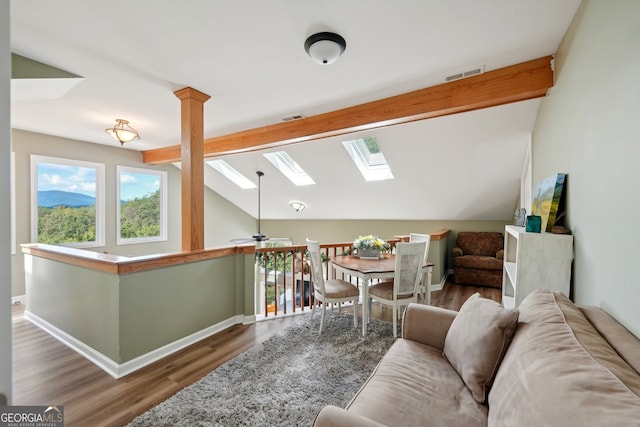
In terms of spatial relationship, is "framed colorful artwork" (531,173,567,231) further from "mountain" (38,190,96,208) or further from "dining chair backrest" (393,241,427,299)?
"mountain" (38,190,96,208)

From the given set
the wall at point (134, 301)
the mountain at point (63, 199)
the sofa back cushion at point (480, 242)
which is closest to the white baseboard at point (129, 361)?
the wall at point (134, 301)

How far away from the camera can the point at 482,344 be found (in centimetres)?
135

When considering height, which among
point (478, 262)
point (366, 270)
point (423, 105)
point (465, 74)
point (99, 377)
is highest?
point (465, 74)

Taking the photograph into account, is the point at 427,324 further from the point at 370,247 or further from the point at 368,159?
the point at 368,159

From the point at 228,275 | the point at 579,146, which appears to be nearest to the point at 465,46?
the point at 579,146

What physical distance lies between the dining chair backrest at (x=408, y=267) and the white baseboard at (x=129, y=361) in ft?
5.90

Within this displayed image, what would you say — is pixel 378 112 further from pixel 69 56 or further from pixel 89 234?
pixel 89 234

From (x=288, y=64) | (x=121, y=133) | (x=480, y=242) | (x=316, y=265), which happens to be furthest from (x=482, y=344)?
(x=480, y=242)

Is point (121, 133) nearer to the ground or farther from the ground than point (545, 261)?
farther from the ground

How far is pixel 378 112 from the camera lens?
3.24 metres

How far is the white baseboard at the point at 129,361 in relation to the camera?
91.2 inches

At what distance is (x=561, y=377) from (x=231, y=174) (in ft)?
21.8

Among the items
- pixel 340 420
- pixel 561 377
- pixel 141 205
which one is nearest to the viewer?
pixel 561 377

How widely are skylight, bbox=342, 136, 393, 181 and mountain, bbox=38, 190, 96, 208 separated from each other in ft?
15.0
